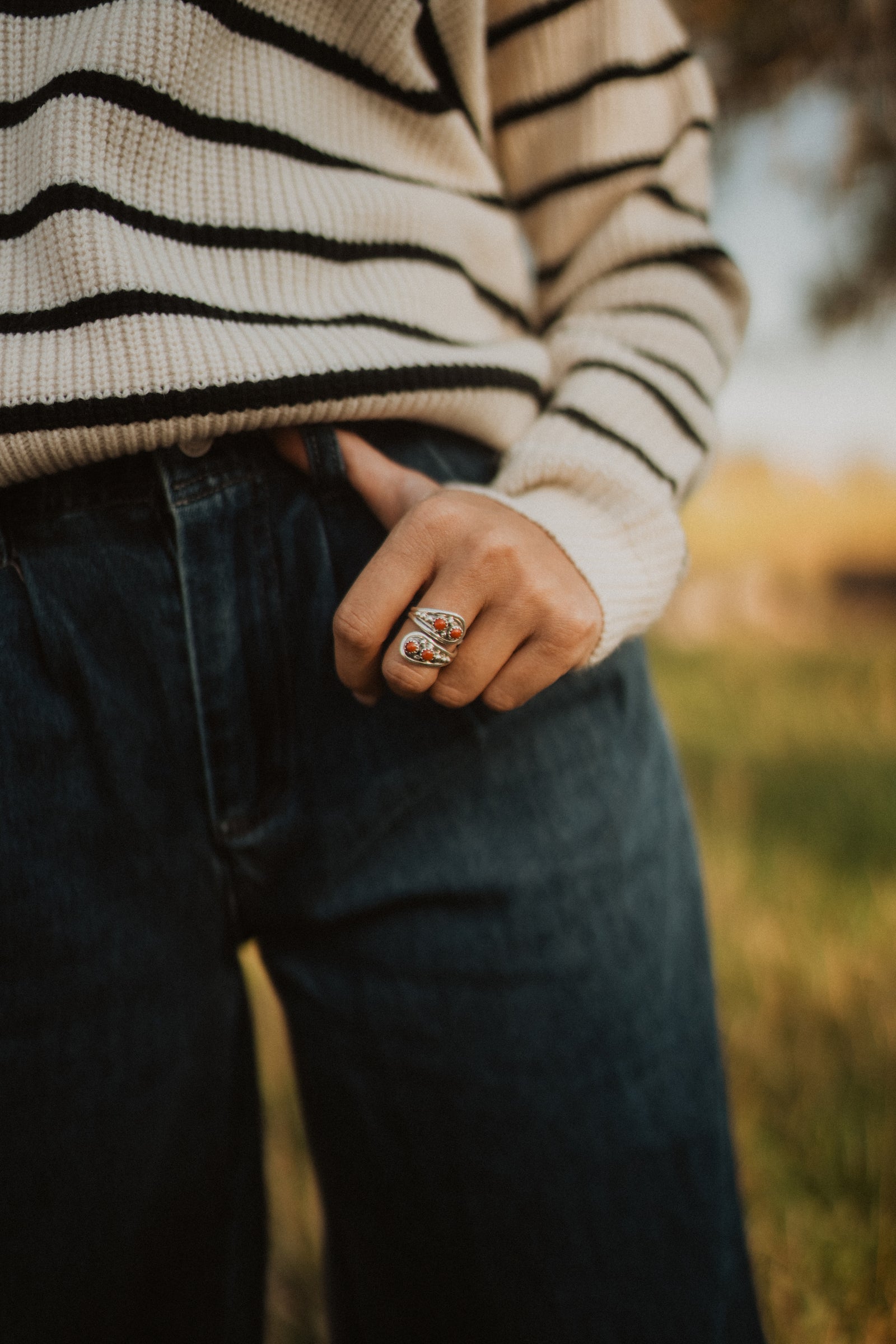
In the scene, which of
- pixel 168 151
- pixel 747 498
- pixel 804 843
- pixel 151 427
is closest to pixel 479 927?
pixel 151 427

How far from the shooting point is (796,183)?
3.33 meters

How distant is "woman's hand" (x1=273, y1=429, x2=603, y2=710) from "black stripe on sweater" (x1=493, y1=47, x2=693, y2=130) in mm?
442

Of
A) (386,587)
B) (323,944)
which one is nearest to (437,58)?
(386,587)

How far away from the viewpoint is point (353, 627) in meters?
0.53

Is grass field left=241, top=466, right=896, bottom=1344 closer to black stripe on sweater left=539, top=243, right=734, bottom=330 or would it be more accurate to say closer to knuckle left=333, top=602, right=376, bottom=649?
knuckle left=333, top=602, right=376, bottom=649

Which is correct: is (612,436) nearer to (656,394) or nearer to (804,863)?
(656,394)

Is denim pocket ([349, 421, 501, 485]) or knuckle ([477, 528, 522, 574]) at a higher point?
denim pocket ([349, 421, 501, 485])

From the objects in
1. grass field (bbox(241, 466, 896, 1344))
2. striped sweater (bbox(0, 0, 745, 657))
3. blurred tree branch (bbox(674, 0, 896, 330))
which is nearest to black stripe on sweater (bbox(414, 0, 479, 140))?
striped sweater (bbox(0, 0, 745, 657))

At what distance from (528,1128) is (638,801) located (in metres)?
0.26

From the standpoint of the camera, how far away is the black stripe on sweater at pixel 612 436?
65 cm

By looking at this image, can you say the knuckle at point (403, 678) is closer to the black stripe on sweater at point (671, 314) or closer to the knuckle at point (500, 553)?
the knuckle at point (500, 553)

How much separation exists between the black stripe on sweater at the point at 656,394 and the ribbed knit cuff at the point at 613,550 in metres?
0.08

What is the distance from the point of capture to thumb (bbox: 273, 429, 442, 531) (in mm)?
595

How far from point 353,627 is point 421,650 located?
0.14 feet
